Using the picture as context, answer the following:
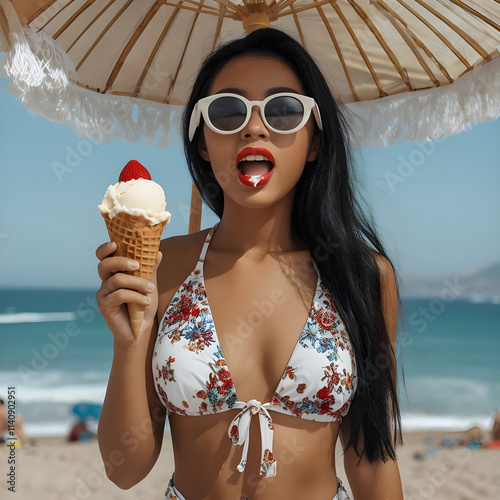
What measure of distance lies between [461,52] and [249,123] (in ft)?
4.41

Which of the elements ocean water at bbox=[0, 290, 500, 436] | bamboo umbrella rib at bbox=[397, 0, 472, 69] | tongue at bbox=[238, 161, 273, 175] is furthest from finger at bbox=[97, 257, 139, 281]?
ocean water at bbox=[0, 290, 500, 436]

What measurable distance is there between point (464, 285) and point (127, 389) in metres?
21.4

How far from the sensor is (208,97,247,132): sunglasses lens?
1.82 metres

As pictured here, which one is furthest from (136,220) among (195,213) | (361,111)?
(361,111)

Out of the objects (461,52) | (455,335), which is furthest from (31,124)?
(461,52)

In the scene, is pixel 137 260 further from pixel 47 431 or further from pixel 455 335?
pixel 455 335

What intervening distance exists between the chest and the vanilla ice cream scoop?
423 mm

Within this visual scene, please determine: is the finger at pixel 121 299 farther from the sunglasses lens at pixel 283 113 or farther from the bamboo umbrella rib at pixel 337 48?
the bamboo umbrella rib at pixel 337 48

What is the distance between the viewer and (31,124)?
22.8 meters

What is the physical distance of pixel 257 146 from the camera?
5.88ft

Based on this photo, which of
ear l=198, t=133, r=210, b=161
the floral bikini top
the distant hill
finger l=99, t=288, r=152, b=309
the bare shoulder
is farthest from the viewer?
the distant hill

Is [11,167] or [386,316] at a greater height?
[11,167]

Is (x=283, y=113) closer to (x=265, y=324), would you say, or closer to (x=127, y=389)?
(x=265, y=324)

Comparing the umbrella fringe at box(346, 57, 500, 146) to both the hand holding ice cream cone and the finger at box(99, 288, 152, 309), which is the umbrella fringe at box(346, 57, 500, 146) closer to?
the hand holding ice cream cone
